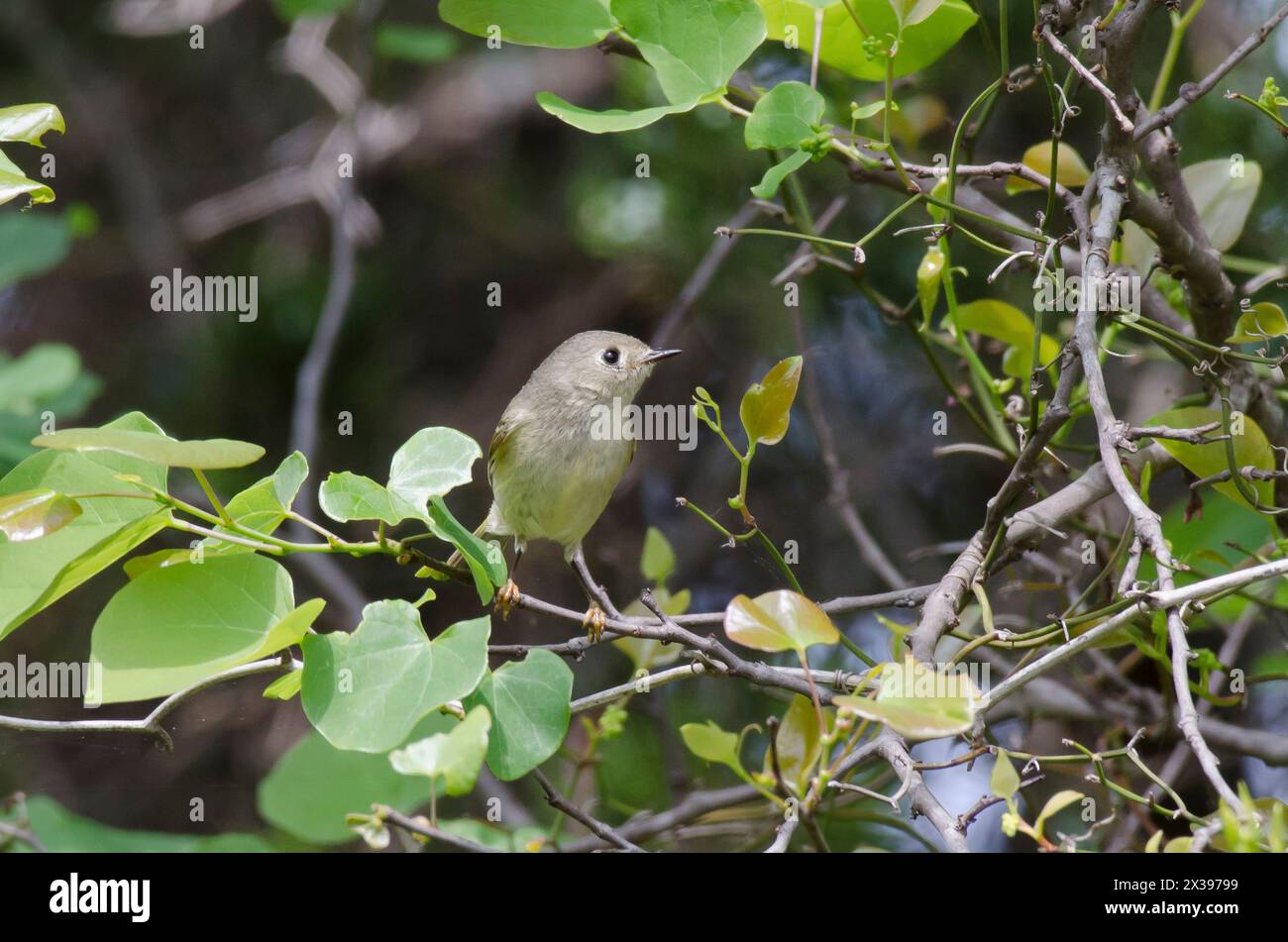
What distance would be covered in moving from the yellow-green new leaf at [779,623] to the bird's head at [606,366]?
74.5 inches

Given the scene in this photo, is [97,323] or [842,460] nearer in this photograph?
[842,460]

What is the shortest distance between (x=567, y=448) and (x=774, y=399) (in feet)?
5.11

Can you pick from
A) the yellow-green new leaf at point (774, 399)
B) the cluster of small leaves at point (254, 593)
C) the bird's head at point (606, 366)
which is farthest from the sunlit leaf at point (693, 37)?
the bird's head at point (606, 366)

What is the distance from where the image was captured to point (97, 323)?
500 cm

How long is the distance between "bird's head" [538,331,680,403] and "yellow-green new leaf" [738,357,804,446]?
5.19ft

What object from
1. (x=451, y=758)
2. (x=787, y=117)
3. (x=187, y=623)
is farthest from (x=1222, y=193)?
(x=187, y=623)

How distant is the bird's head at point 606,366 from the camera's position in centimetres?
333

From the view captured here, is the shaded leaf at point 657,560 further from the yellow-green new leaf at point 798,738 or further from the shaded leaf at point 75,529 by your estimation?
the shaded leaf at point 75,529

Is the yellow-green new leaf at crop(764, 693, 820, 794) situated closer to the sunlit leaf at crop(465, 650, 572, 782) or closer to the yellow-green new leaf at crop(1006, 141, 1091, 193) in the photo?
the sunlit leaf at crop(465, 650, 572, 782)

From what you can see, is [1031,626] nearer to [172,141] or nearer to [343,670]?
[343,670]

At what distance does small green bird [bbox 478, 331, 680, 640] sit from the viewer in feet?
10.4

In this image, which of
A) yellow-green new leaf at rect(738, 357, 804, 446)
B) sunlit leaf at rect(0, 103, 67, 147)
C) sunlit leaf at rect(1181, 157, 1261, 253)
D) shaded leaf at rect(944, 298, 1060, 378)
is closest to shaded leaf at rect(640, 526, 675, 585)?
shaded leaf at rect(944, 298, 1060, 378)

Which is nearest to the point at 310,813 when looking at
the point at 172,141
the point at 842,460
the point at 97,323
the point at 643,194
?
the point at 842,460

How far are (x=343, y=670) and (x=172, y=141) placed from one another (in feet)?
14.5
